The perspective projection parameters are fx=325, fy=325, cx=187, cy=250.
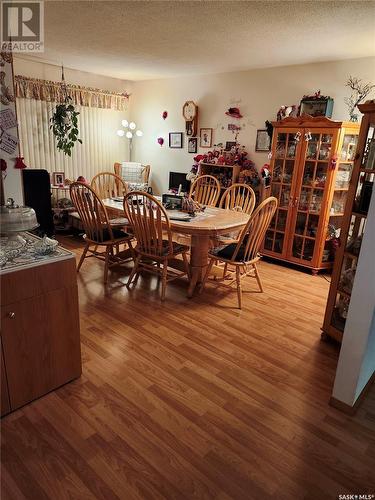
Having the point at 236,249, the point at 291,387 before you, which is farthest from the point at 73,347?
the point at 236,249

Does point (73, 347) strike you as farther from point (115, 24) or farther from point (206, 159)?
point (206, 159)

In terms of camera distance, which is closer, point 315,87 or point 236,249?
point 236,249

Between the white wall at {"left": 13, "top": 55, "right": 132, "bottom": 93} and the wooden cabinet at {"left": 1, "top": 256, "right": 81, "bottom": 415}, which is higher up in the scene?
the white wall at {"left": 13, "top": 55, "right": 132, "bottom": 93}

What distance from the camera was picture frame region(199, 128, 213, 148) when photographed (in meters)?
4.84

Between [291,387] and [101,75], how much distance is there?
212 inches

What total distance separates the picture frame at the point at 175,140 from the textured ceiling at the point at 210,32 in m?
1.19

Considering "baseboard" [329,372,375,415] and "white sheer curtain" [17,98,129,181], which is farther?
"white sheer curtain" [17,98,129,181]

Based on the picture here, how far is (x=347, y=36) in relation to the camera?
2730 millimetres

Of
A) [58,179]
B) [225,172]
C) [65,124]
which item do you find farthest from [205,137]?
[58,179]

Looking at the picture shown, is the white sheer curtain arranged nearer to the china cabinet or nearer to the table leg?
the table leg

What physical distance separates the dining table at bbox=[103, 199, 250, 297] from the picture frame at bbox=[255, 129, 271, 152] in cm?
135

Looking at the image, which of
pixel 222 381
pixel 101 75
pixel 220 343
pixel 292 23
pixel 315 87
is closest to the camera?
pixel 222 381

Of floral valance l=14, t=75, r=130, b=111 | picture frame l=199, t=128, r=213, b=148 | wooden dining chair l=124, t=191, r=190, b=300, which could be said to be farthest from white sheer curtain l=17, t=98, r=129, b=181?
wooden dining chair l=124, t=191, r=190, b=300

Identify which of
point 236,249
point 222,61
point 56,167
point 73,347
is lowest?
point 73,347
